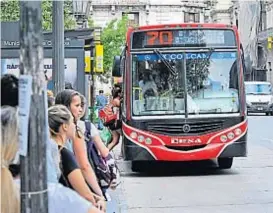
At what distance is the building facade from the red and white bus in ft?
185

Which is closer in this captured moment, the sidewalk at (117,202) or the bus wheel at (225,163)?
the sidewalk at (117,202)

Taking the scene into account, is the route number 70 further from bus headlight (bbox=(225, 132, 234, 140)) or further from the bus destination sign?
bus headlight (bbox=(225, 132, 234, 140))

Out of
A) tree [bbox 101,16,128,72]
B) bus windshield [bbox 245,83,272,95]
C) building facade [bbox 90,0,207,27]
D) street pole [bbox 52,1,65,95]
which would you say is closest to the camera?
street pole [bbox 52,1,65,95]

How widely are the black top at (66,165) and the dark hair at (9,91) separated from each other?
4.09 ft

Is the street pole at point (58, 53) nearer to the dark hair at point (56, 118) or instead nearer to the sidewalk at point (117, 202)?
the sidewalk at point (117, 202)

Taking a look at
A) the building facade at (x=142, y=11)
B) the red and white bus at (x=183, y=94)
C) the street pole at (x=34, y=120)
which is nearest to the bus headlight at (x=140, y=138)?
A: the red and white bus at (x=183, y=94)

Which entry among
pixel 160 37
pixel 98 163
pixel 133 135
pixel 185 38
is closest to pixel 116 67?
pixel 160 37

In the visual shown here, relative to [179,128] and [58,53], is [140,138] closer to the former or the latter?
[179,128]

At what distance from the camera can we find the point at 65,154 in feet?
17.4

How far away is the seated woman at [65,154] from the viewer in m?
5.21

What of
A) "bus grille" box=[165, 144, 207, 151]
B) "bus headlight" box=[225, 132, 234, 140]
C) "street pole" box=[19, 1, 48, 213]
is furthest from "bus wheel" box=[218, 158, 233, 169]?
"street pole" box=[19, 1, 48, 213]

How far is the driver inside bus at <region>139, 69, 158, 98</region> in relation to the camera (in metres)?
14.2

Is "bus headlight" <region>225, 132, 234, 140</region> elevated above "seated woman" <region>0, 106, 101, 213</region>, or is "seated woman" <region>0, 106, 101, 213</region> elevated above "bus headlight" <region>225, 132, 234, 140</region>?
"seated woman" <region>0, 106, 101, 213</region>

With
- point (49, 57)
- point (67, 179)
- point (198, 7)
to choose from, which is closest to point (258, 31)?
point (198, 7)
